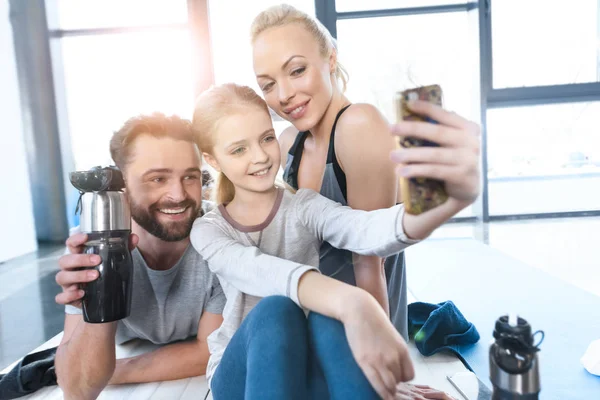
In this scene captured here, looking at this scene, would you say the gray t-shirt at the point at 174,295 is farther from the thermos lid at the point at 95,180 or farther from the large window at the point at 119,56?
the large window at the point at 119,56

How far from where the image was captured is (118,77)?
4047 mm

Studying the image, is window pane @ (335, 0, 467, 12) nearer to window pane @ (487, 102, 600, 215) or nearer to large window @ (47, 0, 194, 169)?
window pane @ (487, 102, 600, 215)

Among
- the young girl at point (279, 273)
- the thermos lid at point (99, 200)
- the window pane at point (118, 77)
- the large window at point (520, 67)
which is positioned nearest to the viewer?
the young girl at point (279, 273)

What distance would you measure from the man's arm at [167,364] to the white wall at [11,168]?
280 cm

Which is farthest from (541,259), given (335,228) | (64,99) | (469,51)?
(64,99)

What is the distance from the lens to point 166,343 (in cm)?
150

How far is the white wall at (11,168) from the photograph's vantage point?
3.76 metres

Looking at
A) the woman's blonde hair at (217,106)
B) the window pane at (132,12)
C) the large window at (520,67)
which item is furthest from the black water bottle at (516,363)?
the window pane at (132,12)

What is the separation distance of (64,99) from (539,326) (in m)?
4.11

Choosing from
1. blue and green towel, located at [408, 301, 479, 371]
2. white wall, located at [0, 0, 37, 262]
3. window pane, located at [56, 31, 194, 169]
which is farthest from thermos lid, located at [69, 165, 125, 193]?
white wall, located at [0, 0, 37, 262]

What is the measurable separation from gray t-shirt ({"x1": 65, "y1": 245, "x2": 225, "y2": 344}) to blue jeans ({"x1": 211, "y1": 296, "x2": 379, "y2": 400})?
0.47 metres

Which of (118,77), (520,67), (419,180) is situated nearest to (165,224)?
(419,180)

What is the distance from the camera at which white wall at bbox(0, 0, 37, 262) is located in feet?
12.3

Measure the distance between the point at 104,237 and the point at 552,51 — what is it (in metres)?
3.79
